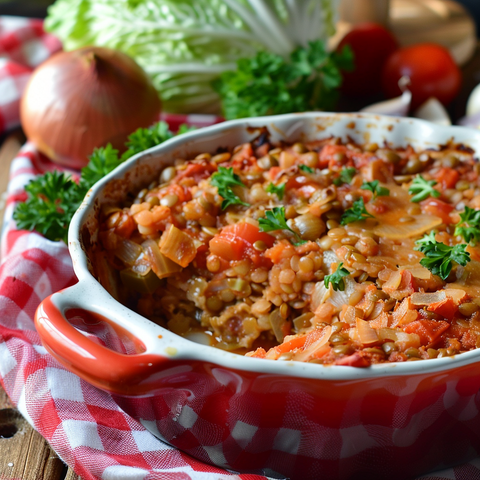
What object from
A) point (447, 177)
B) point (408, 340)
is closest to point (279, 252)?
point (408, 340)

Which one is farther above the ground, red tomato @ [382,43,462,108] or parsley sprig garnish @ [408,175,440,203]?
parsley sprig garnish @ [408,175,440,203]

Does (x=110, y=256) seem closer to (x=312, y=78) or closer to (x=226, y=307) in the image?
(x=226, y=307)


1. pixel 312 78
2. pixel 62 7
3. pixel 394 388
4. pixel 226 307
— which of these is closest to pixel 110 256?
pixel 226 307

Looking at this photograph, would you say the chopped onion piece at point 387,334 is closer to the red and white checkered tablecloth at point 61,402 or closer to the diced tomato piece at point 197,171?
the red and white checkered tablecloth at point 61,402

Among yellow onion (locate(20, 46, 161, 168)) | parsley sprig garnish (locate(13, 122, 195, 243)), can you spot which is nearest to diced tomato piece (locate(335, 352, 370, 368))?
parsley sprig garnish (locate(13, 122, 195, 243))

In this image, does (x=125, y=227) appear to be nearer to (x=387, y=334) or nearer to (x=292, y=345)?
(x=292, y=345)

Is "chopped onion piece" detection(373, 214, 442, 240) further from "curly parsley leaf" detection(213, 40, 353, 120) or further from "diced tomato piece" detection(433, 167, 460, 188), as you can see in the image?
"curly parsley leaf" detection(213, 40, 353, 120)
